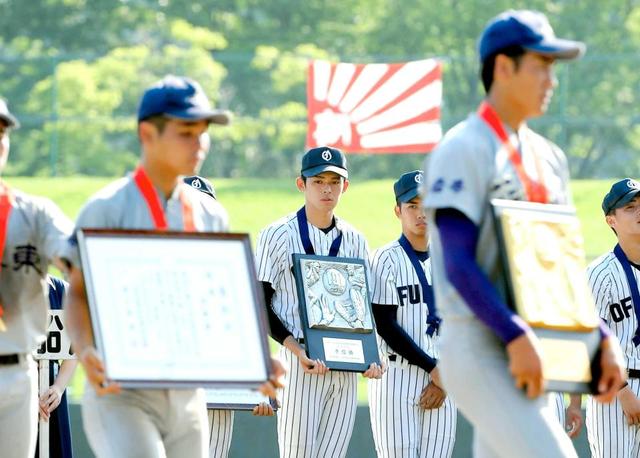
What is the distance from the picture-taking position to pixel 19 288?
6801 millimetres

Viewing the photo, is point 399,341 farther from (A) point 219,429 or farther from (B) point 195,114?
(B) point 195,114

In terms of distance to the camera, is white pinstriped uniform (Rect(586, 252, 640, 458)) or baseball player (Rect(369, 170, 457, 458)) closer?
white pinstriped uniform (Rect(586, 252, 640, 458))

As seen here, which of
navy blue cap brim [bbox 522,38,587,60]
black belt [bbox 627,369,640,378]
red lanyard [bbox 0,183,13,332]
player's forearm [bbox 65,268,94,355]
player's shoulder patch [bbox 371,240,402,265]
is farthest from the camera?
player's shoulder patch [bbox 371,240,402,265]

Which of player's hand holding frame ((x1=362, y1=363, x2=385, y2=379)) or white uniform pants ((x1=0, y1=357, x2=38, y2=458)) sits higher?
player's hand holding frame ((x1=362, y1=363, x2=385, y2=379))

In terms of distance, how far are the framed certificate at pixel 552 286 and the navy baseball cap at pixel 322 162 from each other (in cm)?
475

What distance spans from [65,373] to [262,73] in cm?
2070

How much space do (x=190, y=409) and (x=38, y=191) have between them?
73.3 feet

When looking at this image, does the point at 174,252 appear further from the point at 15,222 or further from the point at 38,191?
the point at 38,191

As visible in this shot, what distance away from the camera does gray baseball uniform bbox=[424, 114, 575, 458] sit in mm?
5578

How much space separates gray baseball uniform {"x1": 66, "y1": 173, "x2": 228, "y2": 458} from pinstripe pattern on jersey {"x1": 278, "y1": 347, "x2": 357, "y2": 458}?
407 cm

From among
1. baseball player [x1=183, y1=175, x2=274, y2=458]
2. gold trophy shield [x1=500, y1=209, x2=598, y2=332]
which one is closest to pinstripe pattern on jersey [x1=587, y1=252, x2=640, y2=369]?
baseball player [x1=183, y1=175, x2=274, y2=458]

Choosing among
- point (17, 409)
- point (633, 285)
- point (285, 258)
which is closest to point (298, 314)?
point (285, 258)

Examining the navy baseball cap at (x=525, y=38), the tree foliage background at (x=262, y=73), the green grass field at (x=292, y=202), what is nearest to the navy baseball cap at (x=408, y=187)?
the navy baseball cap at (x=525, y=38)

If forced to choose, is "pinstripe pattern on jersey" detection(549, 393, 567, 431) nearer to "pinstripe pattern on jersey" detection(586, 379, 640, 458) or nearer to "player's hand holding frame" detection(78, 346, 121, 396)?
"pinstripe pattern on jersey" detection(586, 379, 640, 458)
